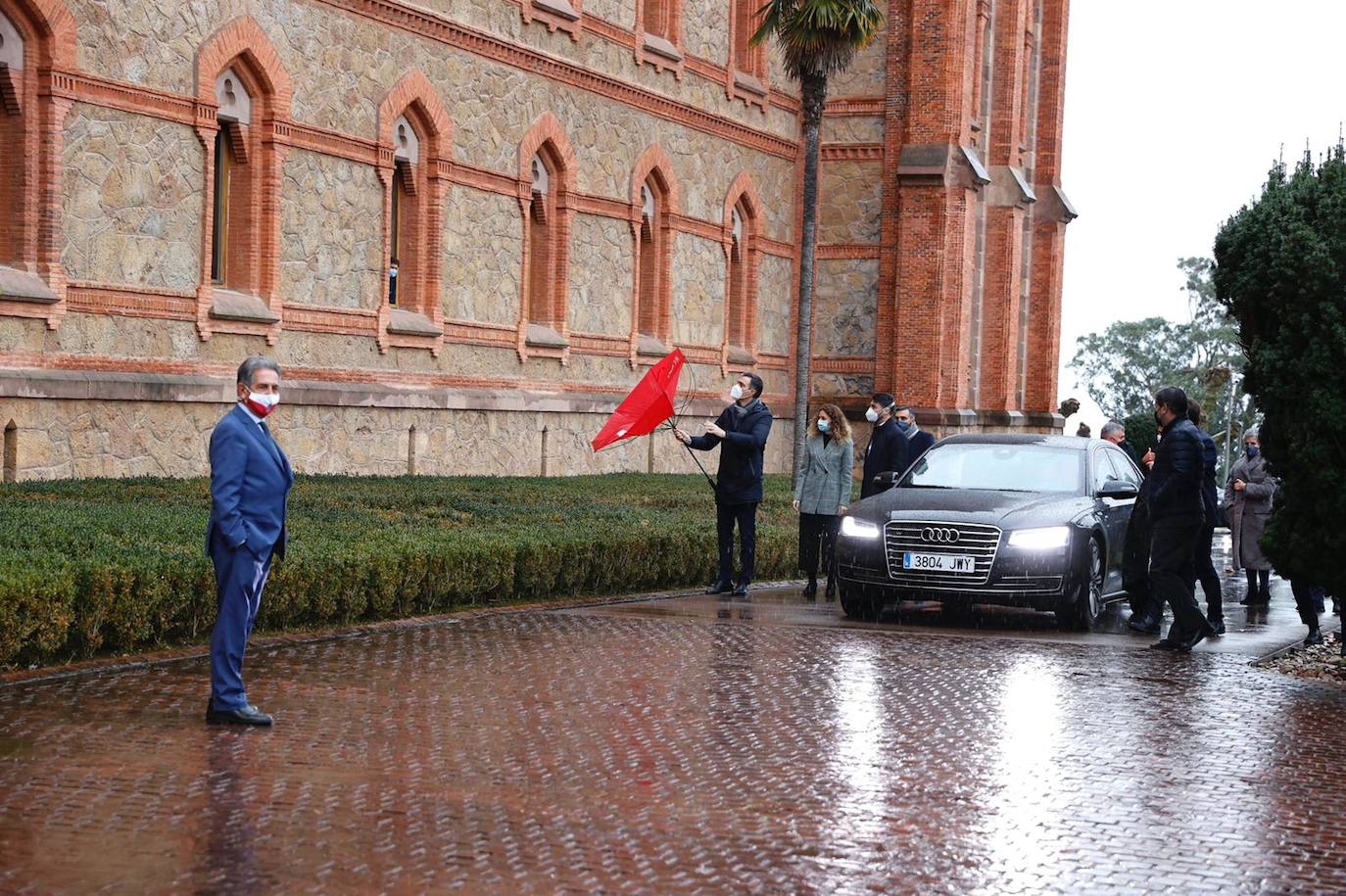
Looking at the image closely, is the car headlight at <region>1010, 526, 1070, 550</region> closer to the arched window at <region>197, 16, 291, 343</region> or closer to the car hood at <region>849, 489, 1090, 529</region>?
the car hood at <region>849, 489, 1090, 529</region>

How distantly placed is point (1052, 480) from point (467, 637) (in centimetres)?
607

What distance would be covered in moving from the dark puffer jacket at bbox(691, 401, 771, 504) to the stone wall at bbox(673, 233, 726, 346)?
1735 centimetres

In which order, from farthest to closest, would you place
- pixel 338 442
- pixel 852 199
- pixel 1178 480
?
pixel 852 199, pixel 338 442, pixel 1178 480

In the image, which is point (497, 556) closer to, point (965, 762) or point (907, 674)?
point (907, 674)

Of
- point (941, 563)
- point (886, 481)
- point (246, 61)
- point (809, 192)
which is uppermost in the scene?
point (246, 61)

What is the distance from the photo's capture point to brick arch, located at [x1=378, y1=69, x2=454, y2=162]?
2578 cm

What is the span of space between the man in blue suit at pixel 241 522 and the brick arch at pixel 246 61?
44.9 feet

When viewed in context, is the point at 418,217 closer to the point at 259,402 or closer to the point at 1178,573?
the point at 1178,573

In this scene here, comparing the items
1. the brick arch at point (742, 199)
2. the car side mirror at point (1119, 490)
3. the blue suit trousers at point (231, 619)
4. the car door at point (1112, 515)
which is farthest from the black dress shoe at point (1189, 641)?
the brick arch at point (742, 199)

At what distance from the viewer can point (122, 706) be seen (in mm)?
9781

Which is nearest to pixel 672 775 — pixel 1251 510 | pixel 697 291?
pixel 1251 510

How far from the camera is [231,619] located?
9.39 m

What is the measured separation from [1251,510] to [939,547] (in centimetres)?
664

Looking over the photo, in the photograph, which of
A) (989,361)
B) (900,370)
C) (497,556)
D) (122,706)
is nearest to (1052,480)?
(497,556)
